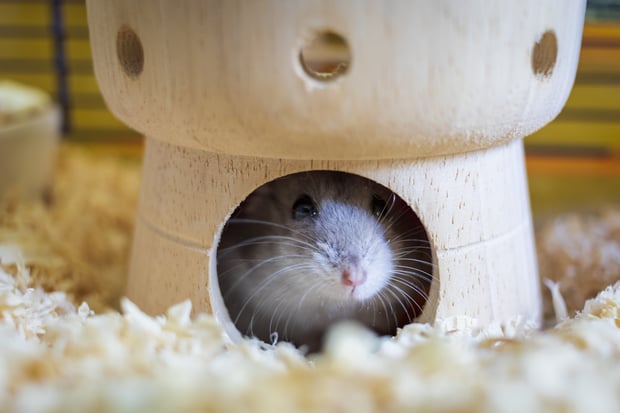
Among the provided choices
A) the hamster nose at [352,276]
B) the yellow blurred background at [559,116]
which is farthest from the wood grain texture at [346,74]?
the yellow blurred background at [559,116]

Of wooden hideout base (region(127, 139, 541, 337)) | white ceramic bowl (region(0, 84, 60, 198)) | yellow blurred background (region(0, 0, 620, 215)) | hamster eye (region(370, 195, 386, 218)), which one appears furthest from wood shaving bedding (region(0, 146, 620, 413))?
yellow blurred background (region(0, 0, 620, 215))

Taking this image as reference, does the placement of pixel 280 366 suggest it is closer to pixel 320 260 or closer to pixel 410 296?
pixel 320 260

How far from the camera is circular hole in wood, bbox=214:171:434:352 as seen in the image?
5.76 feet

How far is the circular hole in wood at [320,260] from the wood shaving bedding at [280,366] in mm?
212

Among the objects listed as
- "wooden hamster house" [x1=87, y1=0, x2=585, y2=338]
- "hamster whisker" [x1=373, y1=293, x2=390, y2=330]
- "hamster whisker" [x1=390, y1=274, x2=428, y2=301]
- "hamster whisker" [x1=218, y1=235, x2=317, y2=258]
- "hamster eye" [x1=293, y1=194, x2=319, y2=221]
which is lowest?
"hamster whisker" [x1=373, y1=293, x2=390, y2=330]

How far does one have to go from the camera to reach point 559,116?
330cm

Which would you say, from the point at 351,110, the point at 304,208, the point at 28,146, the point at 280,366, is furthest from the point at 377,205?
the point at 28,146

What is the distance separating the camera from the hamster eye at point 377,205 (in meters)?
1.88

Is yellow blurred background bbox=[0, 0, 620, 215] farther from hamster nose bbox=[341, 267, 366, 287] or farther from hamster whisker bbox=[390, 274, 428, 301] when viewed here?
hamster nose bbox=[341, 267, 366, 287]

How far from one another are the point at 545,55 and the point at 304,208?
27.3 inches

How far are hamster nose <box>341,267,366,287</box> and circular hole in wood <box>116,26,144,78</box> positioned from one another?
0.65m

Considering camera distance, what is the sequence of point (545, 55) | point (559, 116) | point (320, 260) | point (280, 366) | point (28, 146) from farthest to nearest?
point (559, 116)
point (28, 146)
point (320, 260)
point (545, 55)
point (280, 366)

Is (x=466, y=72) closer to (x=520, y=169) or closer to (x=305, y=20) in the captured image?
(x=305, y=20)

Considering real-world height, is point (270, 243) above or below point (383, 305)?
above
